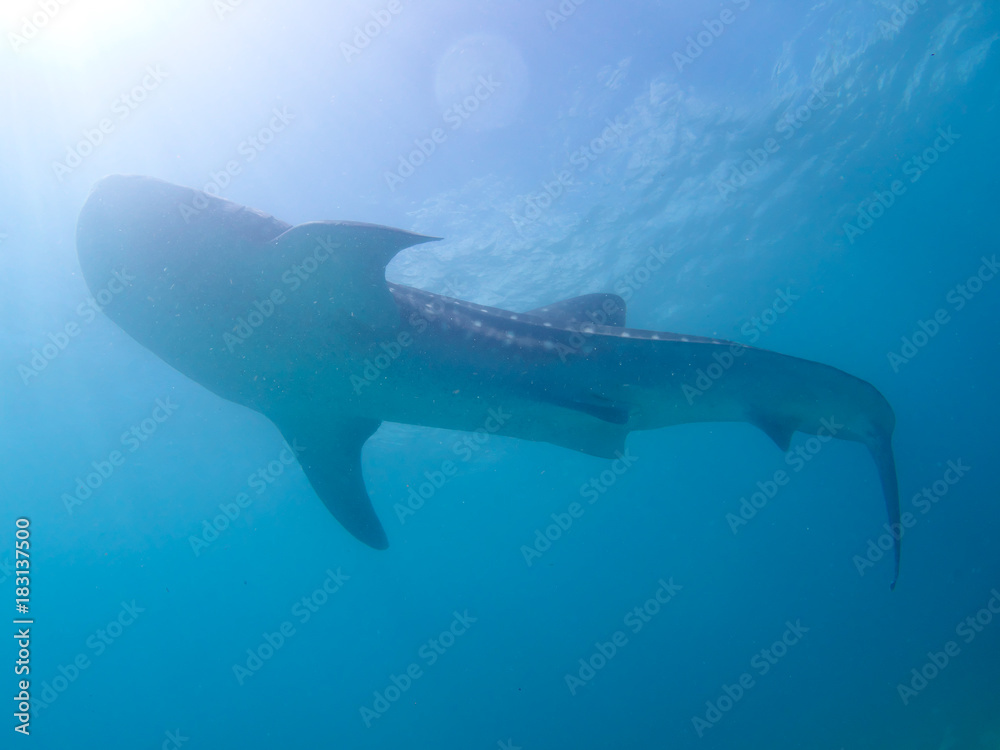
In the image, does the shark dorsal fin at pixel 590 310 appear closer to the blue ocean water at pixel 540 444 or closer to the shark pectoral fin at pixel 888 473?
the shark pectoral fin at pixel 888 473

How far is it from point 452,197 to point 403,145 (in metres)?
2.21

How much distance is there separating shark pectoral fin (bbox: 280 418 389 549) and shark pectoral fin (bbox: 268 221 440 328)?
5.75 ft

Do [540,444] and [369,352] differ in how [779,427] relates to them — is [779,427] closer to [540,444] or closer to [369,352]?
[369,352]

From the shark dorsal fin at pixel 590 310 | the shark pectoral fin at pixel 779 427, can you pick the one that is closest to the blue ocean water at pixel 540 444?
the shark dorsal fin at pixel 590 310

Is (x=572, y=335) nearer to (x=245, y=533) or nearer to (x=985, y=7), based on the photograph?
(x=985, y=7)

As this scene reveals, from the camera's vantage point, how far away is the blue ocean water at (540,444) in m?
13.3

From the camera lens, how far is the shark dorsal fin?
20.7ft

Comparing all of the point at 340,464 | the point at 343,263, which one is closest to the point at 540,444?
the point at 340,464

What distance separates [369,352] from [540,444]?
31.6 meters

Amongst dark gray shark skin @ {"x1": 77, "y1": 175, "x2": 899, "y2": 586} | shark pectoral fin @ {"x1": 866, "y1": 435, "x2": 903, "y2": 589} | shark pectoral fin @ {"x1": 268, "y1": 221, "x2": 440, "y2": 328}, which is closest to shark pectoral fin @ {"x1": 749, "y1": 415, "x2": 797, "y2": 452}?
dark gray shark skin @ {"x1": 77, "y1": 175, "x2": 899, "y2": 586}

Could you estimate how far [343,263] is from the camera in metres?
4.39

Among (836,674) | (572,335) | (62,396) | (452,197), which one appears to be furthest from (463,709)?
(572,335)

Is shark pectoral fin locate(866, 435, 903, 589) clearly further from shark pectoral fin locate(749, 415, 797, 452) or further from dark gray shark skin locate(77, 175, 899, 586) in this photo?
shark pectoral fin locate(749, 415, 797, 452)

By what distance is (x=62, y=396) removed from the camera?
71.2ft
